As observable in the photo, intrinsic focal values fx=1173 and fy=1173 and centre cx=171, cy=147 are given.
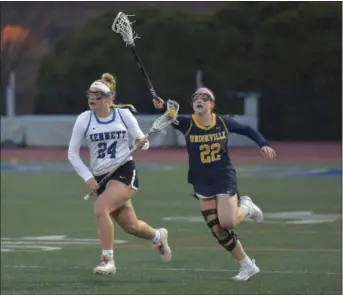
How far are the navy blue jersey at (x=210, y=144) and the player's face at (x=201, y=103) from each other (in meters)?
0.13

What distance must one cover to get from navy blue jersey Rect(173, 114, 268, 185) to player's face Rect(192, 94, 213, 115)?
0.41ft

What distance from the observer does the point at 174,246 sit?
1574cm

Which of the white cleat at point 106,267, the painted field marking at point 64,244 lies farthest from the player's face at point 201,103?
the painted field marking at point 64,244

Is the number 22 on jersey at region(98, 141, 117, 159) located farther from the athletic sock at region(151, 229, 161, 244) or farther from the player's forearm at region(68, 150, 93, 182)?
the athletic sock at region(151, 229, 161, 244)

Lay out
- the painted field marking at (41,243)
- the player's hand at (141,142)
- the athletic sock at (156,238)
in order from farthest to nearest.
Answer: the painted field marking at (41,243) < the athletic sock at (156,238) < the player's hand at (141,142)

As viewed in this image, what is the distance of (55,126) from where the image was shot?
45.2 m

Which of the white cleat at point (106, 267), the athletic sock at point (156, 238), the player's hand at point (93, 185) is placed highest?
the player's hand at point (93, 185)

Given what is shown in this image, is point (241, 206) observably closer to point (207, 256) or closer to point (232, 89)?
point (207, 256)

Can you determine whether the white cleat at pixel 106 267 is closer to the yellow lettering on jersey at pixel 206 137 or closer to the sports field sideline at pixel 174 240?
the sports field sideline at pixel 174 240

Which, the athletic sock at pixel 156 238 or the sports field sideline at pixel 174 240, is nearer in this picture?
the sports field sideline at pixel 174 240

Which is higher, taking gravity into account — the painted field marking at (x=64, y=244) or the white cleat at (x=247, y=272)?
the white cleat at (x=247, y=272)

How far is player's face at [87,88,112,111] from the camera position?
1128 centimetres

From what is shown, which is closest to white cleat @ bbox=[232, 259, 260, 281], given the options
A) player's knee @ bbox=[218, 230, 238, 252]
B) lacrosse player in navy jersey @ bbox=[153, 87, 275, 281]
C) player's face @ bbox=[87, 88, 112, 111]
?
player's knee @ bbox=[218, 230, 238, 252]

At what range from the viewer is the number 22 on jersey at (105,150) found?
1138 centimetres
